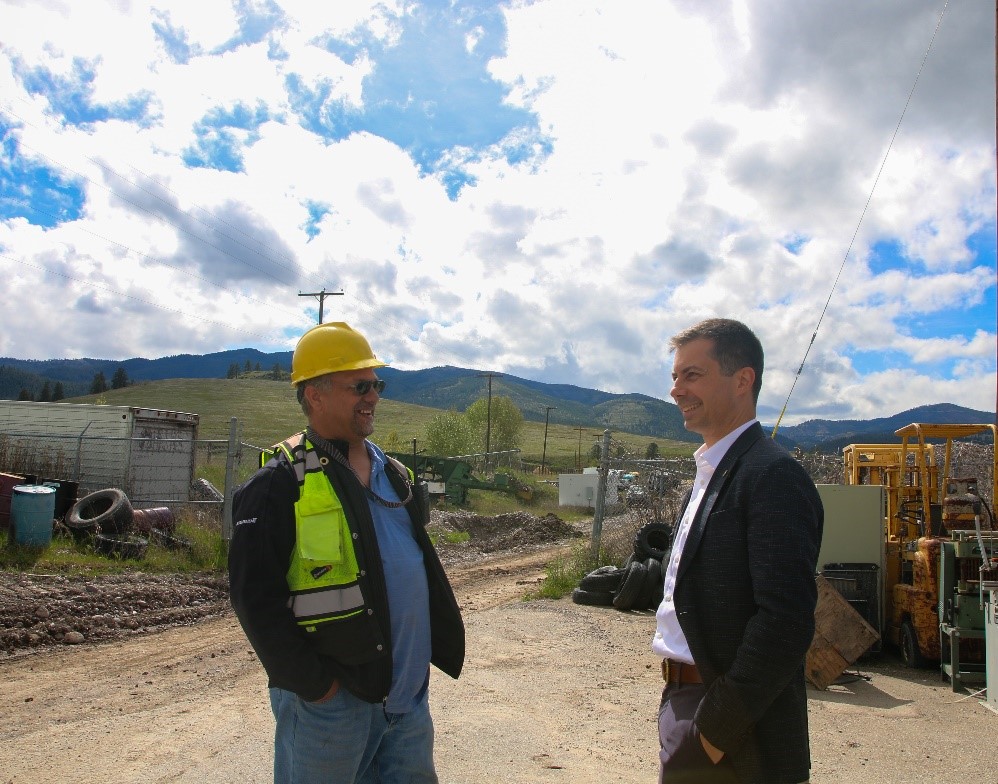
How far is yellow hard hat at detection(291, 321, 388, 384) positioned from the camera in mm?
2852

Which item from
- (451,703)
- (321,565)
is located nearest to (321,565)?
(321,565)

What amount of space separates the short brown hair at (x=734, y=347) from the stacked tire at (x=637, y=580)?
8.08m

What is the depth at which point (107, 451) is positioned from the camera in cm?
1770

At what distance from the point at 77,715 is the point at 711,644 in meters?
5.20

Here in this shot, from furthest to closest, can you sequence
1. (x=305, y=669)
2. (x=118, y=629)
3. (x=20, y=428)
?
(x=20, y=428) → (x=118, y=629) → (x=305, y=669)

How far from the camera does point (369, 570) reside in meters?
2.58

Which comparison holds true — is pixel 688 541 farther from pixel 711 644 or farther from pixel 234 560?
pixel 234 560

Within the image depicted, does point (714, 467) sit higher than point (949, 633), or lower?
higher

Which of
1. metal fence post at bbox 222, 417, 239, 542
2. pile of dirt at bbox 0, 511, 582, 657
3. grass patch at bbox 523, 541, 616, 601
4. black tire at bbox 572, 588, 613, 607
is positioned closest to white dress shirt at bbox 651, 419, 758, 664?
pile of dirt at bbox 0, 511, 582, 657

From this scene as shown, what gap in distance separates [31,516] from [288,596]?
31.9 ft

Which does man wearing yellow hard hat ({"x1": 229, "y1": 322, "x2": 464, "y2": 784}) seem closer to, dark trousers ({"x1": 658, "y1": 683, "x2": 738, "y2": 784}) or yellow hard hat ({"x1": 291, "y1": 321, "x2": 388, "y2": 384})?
yellow hard hat ({"x1": 291, "y1": 321, "x2": 388, "y2": 384})

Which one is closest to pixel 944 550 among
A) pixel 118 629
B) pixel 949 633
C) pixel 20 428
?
pixel 949 633

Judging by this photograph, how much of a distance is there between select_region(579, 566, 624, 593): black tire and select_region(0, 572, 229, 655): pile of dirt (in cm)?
474

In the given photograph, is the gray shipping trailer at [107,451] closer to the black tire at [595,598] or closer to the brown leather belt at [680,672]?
the black tire at [595,598]
